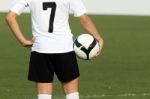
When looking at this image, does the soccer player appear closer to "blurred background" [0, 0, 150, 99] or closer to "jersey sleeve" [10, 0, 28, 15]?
"jersey sleeve" [10, 0, 28, 15]

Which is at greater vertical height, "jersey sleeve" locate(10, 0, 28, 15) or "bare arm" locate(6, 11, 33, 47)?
"jersey sleeve" locate(10, 0, 28, 15)

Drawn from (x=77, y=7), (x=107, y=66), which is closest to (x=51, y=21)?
(x=77, y=7)

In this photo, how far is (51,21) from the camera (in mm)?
7090

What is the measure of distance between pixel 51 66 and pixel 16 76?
6.92m

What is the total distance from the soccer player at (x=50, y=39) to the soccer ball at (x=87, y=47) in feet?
0.42

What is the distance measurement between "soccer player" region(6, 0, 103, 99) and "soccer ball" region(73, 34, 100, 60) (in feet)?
0.42

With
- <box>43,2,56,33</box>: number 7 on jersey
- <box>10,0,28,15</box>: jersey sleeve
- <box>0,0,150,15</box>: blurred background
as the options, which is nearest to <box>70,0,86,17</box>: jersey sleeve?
<box>43,2,56,33</box>: number 7 on jersey

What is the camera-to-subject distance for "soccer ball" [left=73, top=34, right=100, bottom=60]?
7.51m

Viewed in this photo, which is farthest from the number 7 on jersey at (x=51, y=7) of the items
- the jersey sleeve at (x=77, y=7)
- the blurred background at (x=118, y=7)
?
the blurred background at (x=118, y=7)

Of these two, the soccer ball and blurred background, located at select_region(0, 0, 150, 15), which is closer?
the soccer ball

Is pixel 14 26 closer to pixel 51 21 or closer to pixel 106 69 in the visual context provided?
pixel 51 21

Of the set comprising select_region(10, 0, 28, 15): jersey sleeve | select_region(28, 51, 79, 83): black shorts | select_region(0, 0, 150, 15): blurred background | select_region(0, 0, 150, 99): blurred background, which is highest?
select_region(10, 0, 28, 15): jersey sleeve

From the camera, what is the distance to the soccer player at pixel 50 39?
7.07 metres

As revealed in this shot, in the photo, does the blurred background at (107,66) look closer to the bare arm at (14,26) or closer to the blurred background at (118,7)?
the blurred background at (118,7)
